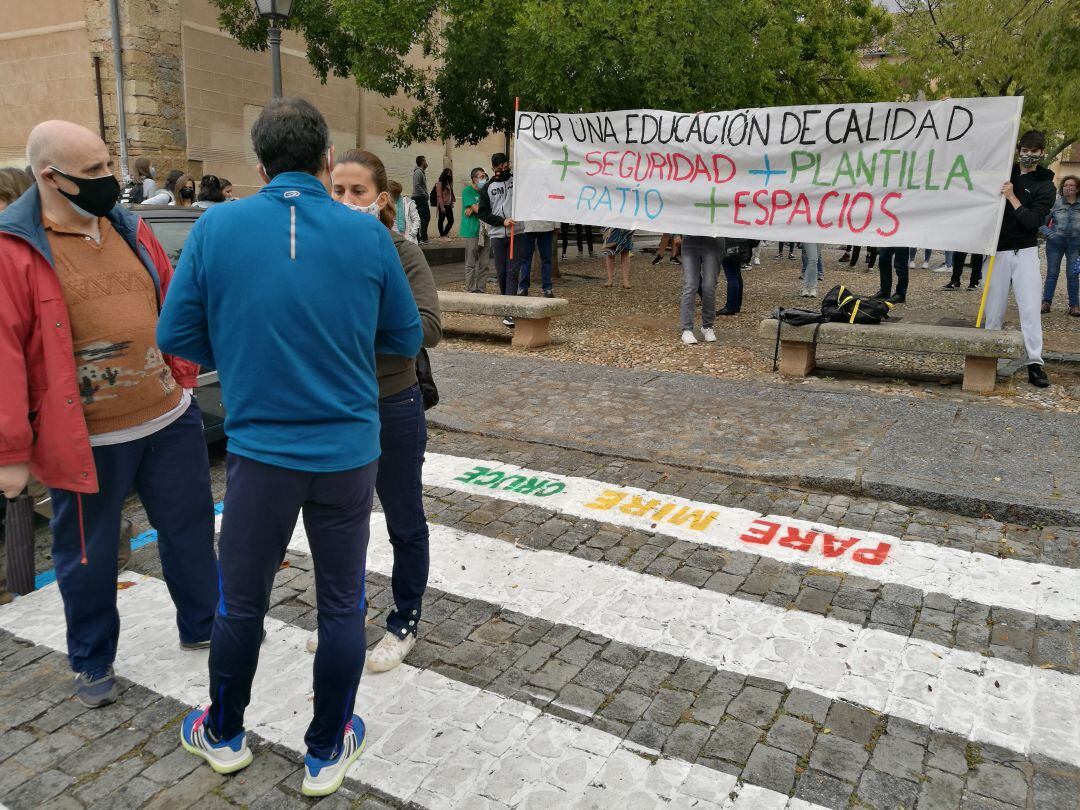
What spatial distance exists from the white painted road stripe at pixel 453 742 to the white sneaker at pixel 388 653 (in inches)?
1.6

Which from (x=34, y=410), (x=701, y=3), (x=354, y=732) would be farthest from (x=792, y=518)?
(x=701, y=3)

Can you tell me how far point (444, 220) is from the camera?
1005 inches

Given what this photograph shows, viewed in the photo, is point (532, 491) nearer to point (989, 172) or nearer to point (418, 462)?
point (418, 462)

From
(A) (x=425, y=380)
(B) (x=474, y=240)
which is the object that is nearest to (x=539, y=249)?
(B) (x=474, y=240)

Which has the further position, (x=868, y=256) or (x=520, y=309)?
(x=868, y=256)

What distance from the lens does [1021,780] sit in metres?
2.86

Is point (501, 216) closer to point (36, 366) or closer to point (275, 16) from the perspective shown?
point (275, 16)

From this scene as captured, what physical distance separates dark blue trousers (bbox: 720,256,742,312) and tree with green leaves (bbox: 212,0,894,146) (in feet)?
6.28

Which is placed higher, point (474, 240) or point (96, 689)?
point (474, 240)

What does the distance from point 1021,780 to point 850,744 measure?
52 centimetres

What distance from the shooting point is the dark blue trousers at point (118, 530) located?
3203 millimetres

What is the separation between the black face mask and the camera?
3.04 metres

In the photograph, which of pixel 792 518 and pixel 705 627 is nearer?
pixel 705 627

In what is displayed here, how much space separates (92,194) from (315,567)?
155cm
